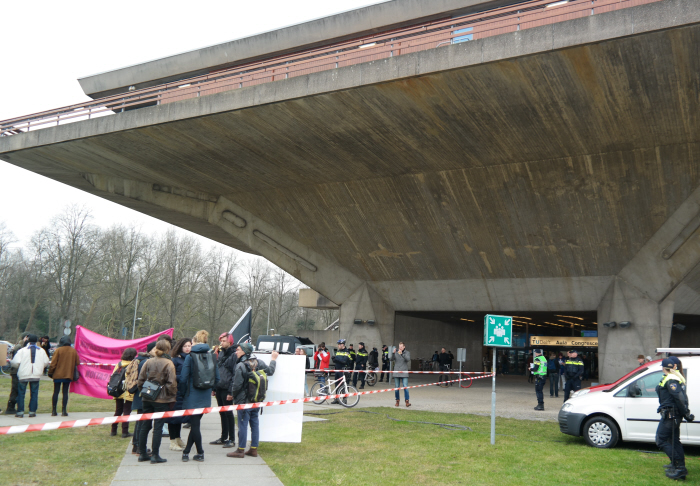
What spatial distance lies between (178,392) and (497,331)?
5.75 m

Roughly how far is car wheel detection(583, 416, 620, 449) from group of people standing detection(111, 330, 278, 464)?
579 centimetres

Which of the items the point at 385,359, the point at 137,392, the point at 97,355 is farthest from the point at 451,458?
the point at 385,359

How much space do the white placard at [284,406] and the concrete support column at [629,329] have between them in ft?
54.6

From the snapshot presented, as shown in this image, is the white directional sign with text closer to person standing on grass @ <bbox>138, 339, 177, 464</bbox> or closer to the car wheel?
the car wheel

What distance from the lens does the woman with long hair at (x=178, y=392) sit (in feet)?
27.1

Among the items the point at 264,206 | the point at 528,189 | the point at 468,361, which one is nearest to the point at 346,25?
the point at 264,206

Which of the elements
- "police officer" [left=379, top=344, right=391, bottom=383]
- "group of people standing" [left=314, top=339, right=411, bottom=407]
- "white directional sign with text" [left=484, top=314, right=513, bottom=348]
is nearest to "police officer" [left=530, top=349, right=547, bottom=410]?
"group of people standing" [left=314, top=339, right=411, bottom=407]

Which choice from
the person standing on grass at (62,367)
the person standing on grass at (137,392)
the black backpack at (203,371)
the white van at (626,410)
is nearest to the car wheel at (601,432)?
the white van at (626,410)

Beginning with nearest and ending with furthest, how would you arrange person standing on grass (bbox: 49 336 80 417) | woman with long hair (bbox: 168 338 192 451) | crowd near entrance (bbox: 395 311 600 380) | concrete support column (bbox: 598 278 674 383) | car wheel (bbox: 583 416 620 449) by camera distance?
woman with long hair (bbox: 168 338 192 451) < car wheel (bbox: 583 416 620 449) < person standing on grass (bbox: 49 336 80 417) < concrete support column (bbox: 598 278 674 383) < crowd near entrance (bbox: 395 311 600 380)

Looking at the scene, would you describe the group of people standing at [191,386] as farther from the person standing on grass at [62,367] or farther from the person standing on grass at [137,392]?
the person standing on grass at [62,367]

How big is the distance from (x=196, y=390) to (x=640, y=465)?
6714mm

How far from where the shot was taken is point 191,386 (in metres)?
8.30

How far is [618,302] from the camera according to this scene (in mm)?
21891

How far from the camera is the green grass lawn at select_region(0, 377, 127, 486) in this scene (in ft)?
22.1
